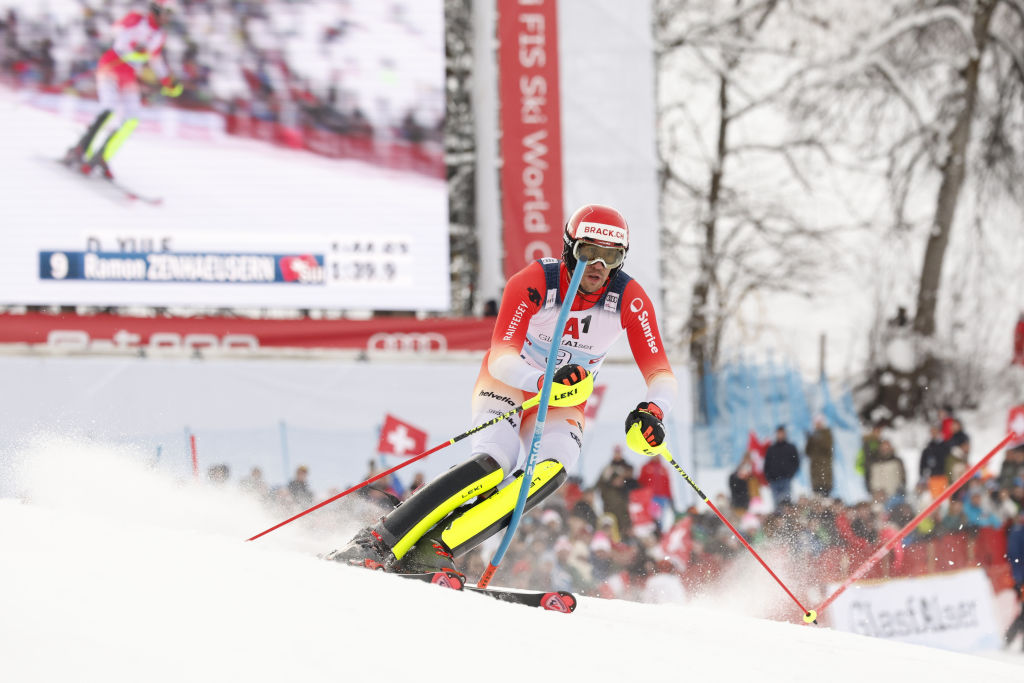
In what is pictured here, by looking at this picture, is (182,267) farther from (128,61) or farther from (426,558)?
(426,558)

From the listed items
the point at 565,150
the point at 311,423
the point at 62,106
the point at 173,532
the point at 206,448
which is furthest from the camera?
the point at 565,150

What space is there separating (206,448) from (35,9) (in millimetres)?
4762

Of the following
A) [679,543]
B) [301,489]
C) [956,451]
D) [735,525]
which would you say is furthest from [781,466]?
[301,489]

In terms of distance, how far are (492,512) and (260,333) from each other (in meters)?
6.90

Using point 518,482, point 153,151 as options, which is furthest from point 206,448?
point 518,482

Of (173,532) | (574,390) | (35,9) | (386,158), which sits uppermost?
(35,9)

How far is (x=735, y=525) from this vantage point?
31.7 ft

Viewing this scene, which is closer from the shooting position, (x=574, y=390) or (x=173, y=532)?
(x=173, y=532)

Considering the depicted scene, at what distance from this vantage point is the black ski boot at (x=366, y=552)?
446 centimetres

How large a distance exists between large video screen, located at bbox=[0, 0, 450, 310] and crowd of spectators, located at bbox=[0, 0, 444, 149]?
1 centimetres

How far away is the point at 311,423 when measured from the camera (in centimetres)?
1047

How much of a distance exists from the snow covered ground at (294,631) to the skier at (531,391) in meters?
0.61

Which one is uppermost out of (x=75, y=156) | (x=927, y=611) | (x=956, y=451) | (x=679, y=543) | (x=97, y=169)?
(x=75, y=156)

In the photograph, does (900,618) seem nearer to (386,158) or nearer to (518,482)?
(518,482)
